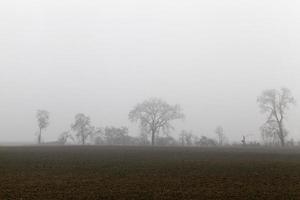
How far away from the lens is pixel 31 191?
21.2m

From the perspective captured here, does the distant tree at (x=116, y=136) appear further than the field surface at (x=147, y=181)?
Yes

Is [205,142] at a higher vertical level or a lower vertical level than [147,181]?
higher

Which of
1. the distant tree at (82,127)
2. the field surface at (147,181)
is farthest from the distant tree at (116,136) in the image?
the field surface at (147,181)

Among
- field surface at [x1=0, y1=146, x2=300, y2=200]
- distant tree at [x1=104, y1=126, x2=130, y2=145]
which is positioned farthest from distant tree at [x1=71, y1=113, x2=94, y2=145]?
field surface at [x1=0, y1=146, x2=300, y2=200]

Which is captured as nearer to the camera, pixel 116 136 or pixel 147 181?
pixel 147 181

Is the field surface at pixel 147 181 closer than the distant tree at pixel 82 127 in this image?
Yes

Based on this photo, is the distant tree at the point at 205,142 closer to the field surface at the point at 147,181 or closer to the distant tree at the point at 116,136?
the distant tree at the point at 116,136

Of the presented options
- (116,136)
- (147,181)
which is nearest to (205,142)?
(116,136)

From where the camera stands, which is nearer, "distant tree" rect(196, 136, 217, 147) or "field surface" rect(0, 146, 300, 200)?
"field surface" rect(0, 146, 300, 200)

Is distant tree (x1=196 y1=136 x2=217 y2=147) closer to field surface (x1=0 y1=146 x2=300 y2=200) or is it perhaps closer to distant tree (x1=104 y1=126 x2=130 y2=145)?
distant tree (x1=104 y1=126 x2=130 y2=145)

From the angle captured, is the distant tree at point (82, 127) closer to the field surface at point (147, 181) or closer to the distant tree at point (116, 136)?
the distant tree at point (116, 136)

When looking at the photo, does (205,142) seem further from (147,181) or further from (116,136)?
(147,181)

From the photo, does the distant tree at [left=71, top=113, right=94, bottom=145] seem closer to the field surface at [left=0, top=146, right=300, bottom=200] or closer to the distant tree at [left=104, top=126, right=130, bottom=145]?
the distant tree at [left=104, top=126, right=130, bottom=145]

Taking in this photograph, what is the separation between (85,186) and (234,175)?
47.9ft
